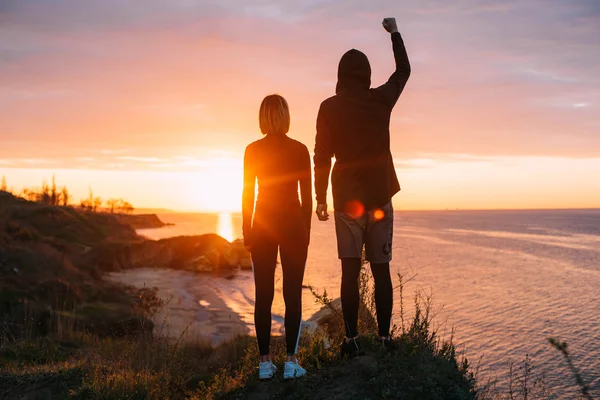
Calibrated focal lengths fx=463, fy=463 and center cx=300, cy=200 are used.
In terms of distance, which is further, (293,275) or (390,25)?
(390,25)

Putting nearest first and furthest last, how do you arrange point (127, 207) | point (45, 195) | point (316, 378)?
point (316, 378)
point (45, 195)
point (127, 207)

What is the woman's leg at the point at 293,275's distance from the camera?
5.12 meters

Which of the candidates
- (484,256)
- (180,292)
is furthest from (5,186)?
(484,256)

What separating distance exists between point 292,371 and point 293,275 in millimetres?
1044

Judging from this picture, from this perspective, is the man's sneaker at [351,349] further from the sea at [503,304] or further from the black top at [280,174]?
the sea at [503,304]

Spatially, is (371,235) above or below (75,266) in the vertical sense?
above

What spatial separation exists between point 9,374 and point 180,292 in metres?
22.2

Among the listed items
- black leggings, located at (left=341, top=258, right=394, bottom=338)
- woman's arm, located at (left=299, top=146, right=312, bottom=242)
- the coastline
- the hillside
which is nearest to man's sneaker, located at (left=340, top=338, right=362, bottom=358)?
black leggings, located at (left=341, top=258, right=394, bottom=338)

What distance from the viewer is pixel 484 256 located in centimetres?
4931

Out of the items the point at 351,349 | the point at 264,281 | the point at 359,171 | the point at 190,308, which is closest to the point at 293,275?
the point at 264,281

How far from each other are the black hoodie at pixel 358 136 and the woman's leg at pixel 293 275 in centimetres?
51

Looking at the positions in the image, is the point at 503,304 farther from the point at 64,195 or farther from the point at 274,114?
the point at 64,195

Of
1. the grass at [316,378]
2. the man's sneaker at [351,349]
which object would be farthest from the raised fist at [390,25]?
the man's sneaker at [351,349]

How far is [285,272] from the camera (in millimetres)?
5168
